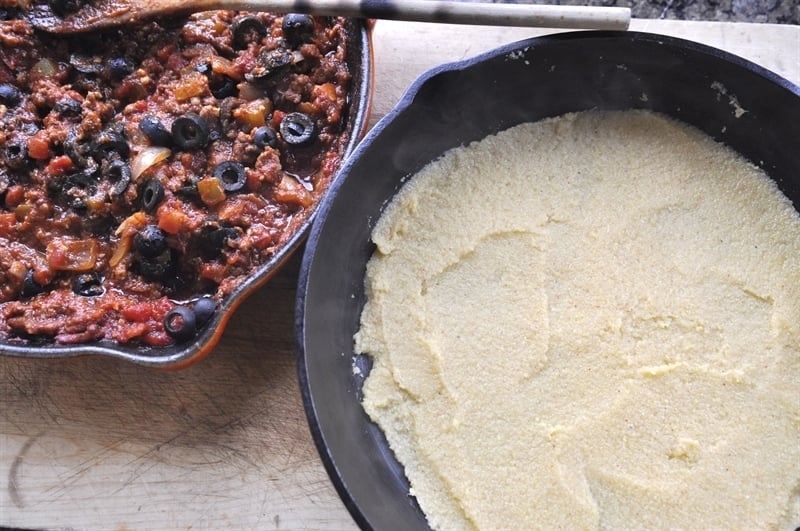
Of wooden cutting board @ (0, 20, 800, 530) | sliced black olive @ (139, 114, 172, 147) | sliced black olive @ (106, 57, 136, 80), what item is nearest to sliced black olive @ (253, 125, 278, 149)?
sliced black olive @ (139, 114, 172, 147)

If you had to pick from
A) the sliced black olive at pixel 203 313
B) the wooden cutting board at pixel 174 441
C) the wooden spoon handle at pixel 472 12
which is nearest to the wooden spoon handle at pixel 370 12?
the wooden spoon handle at pixel 472 12

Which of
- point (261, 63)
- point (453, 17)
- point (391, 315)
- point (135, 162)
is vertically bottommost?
point (391, 315)

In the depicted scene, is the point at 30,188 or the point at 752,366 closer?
the point at 752,366

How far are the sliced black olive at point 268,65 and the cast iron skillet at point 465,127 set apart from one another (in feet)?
1.33

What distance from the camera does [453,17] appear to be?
212 centimetres

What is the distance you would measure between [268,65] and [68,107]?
594mm

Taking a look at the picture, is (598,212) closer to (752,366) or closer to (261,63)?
(752,366)

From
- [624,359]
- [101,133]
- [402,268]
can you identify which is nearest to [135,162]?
[101,133]

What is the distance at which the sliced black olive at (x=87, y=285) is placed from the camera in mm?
2141

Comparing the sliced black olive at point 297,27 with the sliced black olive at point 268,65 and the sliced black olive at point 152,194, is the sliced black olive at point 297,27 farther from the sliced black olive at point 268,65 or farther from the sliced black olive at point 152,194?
the sliced black olive at point 152,194

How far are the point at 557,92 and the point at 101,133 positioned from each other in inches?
51.3

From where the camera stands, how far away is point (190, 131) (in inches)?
86.7

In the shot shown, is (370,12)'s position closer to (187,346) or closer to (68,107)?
(68,107)

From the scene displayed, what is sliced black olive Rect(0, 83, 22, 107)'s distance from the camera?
7.53 feet
